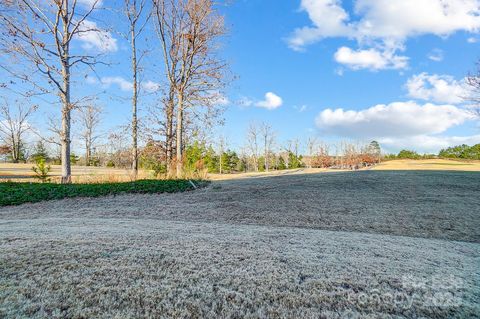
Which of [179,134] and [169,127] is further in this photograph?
[169,127]

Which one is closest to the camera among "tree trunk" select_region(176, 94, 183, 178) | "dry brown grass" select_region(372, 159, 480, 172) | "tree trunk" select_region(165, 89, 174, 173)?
"tree trunk" select_region(176, 94, 183, 178)

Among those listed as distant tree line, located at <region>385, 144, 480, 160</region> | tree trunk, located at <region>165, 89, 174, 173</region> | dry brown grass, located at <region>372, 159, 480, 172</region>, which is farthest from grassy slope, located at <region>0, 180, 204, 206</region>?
distant tree line, located at <region>385, 144, 480, 160</region>

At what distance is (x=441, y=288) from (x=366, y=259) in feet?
1.80

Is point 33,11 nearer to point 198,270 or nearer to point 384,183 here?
point 198,270

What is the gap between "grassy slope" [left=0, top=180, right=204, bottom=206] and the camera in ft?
24.2

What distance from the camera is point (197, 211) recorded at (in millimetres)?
5680

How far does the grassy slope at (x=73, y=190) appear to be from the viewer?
7387mm

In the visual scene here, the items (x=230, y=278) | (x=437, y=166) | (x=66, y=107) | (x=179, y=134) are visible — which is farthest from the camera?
(x=437, y=166)

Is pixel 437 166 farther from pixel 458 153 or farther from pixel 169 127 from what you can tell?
pixel 458 153

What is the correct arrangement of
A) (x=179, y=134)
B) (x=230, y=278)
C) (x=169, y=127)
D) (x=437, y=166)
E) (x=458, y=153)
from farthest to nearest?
(x=458, y=153), (x=437, y=166), (x=169, y=127), (x=179, y=134), (x=230, y=278)

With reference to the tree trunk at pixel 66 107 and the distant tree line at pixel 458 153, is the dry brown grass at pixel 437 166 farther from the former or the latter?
the distant tree line at pixel 458 153

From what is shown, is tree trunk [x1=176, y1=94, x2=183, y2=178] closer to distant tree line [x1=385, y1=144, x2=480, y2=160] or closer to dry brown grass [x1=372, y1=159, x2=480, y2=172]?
dry brown grass [x1=372, y1=159, x2=480, y2=172]

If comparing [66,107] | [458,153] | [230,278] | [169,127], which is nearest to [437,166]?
[169,127]

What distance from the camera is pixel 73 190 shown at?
788 centimetres
